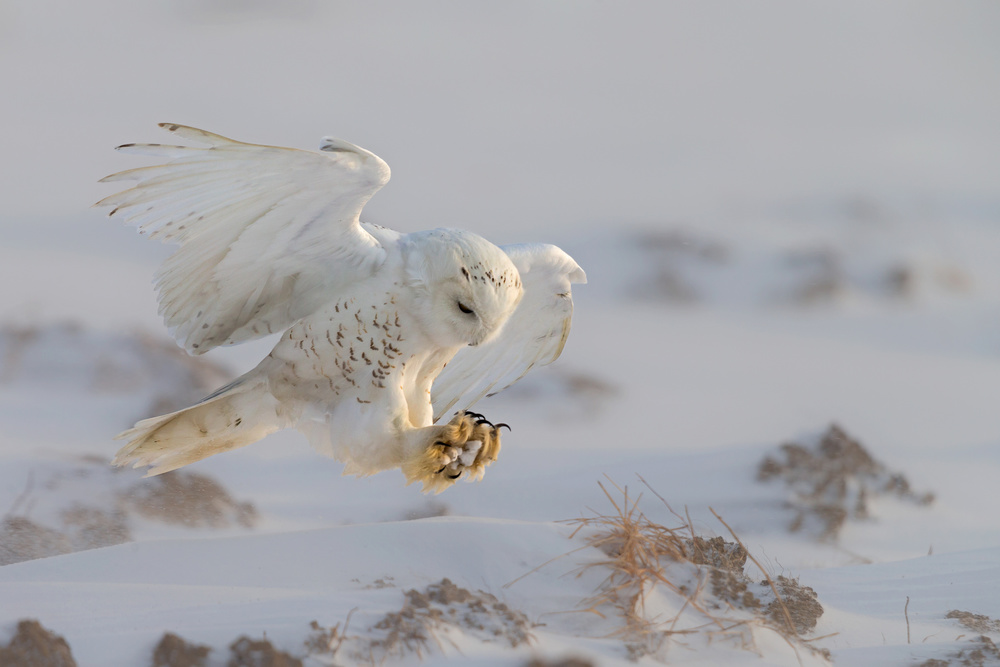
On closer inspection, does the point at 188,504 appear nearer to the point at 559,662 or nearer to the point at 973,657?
the point at 559,662

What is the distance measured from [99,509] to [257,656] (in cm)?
325

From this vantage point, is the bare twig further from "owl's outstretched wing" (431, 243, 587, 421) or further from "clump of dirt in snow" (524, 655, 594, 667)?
"owl's outstretched wing" (431, 243, 587, 421)

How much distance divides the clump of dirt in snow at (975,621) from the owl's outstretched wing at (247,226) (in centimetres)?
235

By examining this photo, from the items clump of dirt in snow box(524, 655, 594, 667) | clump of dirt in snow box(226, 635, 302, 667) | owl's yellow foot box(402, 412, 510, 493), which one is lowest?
clump of dirt in snow box(226, 635, 302, 667)

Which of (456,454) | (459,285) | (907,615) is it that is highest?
(459,285)

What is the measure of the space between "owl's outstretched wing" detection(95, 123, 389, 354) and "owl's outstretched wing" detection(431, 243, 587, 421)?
0.89 metres

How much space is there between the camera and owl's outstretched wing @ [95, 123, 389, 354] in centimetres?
271

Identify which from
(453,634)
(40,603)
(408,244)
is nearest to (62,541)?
(40,603)

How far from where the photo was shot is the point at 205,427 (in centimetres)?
340

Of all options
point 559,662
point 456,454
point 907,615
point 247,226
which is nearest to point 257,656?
point 559,662

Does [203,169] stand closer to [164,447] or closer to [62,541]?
[164,447]

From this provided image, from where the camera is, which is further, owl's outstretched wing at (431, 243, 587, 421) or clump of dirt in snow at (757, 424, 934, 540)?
clump of dirt in snow at (757, 424, 934, 540)

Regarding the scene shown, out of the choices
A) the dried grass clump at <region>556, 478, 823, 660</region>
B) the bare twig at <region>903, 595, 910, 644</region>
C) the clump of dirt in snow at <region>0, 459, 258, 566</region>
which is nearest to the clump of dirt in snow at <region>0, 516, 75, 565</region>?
the clump of dirt in snow at <region>0, 459, 258, 566</region>

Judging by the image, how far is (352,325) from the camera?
310 cm
